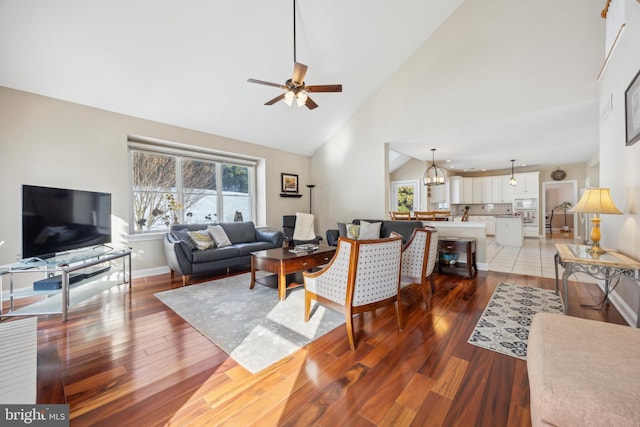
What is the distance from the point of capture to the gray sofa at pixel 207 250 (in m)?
3.78

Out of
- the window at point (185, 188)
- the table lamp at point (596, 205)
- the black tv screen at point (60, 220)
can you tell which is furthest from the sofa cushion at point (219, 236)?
the table lamp at point (596, 205)

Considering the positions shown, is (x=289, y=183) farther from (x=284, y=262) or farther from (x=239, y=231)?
(x=284, y=262)

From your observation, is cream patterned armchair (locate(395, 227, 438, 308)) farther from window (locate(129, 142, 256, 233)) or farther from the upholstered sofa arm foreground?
window (locate(129, 142, 256, 233))

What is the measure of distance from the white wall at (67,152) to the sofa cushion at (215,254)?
3.80 ft

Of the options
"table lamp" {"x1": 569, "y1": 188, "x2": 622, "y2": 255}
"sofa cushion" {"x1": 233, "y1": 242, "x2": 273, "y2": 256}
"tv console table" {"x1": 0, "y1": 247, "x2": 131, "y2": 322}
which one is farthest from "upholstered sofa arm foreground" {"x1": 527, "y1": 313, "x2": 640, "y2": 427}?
"sofa cushion" {"x1": 233, "y1": 242, "x2": 273, "y2": 256}

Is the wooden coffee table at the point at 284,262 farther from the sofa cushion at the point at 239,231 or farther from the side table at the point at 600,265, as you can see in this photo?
the side table at the point at 600,265

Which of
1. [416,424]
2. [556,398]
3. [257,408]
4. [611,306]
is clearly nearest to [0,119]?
[257,408]

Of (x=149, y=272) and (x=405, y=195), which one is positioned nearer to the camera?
(x=149, y=272)

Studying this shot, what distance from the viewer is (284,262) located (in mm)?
3158

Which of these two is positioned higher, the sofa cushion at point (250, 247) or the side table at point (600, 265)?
the side table at point (600, 265)

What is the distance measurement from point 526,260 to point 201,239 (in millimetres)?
6213

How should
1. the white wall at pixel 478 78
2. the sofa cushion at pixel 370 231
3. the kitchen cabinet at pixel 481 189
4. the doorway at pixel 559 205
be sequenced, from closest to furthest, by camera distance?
1. the white wall at pixel 478 78
2. the sofa cushion at pixel 370 231
3. the kitchen cabinet at pixel 481 189
4. the doorway at pixel 559 205

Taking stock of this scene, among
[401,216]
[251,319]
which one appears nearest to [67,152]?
[251,319]

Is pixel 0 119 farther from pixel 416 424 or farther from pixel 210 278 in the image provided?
pixel 416 424
